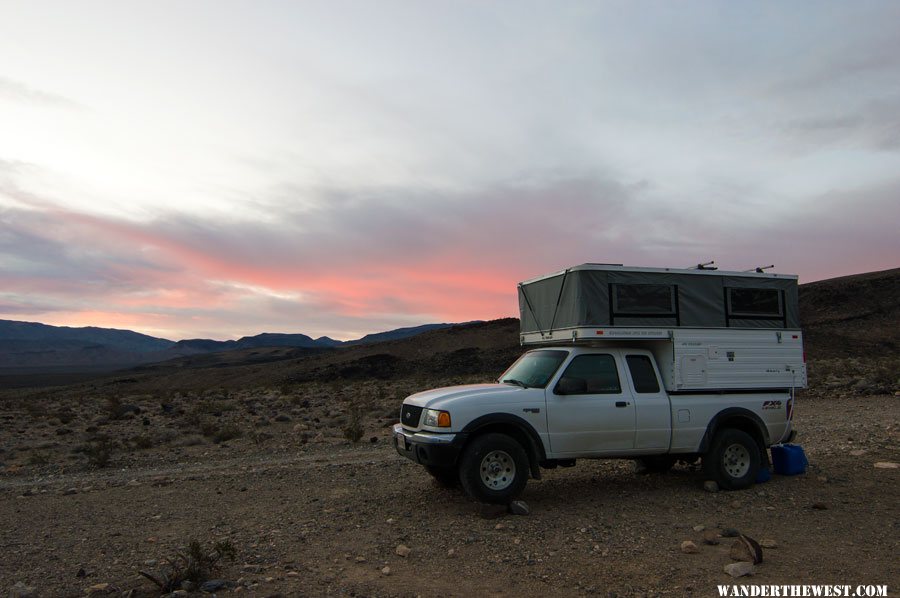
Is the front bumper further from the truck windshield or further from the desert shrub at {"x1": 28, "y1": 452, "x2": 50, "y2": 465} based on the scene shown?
the desert shrub at {"x1": 28, "y1": 452, "x2": 50, "y2": 465}

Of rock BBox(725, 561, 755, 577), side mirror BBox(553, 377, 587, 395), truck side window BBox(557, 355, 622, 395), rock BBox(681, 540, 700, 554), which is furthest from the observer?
truck side window BBox(557, 355, 622, 395)

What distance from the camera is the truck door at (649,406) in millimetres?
9188

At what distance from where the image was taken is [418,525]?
310 inches

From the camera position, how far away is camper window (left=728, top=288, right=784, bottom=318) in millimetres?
9995

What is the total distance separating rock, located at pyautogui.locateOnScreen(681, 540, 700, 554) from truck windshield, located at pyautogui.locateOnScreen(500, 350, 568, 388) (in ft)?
9.17

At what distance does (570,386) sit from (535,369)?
92 centimetres

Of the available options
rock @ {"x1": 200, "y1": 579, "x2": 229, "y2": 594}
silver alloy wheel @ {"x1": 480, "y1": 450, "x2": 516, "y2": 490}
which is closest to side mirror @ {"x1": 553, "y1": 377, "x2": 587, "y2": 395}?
silver alloy wheel @ {"x1": 480, "y1": 450, "x2": 516, "y2": 490}

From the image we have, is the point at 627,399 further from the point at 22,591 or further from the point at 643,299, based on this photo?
the point at 22,591

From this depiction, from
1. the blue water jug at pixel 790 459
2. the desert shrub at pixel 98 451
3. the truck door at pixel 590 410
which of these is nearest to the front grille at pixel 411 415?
the truck door at pixel 590 410

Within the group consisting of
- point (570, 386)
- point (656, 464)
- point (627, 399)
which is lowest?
point (656, 464)

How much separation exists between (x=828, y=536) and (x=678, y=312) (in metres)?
3.44

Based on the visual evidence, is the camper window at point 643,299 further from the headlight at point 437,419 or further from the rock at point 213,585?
the rock at point 213,585

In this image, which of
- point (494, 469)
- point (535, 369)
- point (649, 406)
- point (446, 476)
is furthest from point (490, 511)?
point (649, 406)

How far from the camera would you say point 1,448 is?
16703mm
